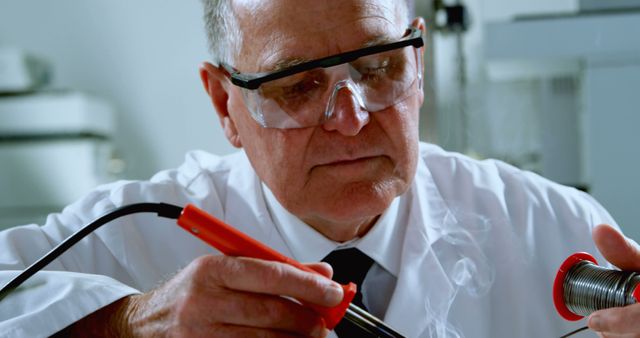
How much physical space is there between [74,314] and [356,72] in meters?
0.54

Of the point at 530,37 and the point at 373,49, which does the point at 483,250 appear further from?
the point at 530,37

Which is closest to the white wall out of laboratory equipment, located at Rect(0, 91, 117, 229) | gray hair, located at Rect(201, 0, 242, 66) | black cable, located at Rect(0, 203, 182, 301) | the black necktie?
laboratory equipment, located at Rect(0, 91, 117, 229)

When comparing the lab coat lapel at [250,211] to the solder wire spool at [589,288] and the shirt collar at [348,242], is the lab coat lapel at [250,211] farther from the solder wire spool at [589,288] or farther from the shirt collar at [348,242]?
the solder wire spool at [589,288]

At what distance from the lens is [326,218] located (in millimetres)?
1094

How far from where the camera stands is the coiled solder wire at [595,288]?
753 mm

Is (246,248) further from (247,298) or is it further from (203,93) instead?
(203,93)

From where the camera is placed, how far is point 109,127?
3.04m

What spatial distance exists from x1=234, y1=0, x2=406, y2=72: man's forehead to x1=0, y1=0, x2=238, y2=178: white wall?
190 cm

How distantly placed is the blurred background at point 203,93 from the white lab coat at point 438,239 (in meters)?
0.20

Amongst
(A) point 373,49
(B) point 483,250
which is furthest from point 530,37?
(A) point 373,49

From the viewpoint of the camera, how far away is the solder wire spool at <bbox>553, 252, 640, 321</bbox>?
0.75m

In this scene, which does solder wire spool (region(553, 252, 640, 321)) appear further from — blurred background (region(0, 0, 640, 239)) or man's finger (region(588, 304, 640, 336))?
blurred background (region(0, 0, 640, 239))

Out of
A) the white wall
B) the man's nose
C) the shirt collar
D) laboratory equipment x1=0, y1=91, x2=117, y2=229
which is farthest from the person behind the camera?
the white wall

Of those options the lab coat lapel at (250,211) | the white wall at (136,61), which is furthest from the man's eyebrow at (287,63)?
the white wall at (136,61)
